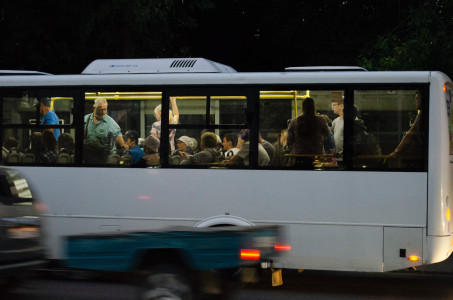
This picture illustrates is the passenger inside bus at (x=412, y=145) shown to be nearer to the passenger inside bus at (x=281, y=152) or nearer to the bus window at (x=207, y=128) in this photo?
the passenger inside bus at (x=281, y=152)

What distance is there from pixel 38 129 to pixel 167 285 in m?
4.39

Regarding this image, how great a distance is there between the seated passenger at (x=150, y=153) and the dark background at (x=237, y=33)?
21.6 ft

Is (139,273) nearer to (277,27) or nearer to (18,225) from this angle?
(18,225)

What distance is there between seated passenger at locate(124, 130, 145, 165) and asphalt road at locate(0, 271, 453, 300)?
5.71 ft

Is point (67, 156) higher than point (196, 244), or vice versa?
point (67, 156)

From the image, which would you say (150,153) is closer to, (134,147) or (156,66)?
(134,147)

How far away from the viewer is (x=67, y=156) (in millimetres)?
10688

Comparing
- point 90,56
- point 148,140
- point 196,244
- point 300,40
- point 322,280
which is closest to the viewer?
point 196,244

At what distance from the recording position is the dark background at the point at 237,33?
15977 millimetres

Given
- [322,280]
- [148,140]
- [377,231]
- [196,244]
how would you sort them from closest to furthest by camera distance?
1. [196,244]
2. [377,231]
3. [148,140]
4. [322,280]

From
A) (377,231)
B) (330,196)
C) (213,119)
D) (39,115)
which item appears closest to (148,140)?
(213,119)

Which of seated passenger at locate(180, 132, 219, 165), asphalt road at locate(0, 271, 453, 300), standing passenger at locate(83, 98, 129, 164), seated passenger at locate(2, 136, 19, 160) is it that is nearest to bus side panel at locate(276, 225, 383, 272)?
asphalt road at locate(0, 271, 453, 300)

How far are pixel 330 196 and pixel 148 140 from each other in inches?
102

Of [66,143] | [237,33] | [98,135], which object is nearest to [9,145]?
[66,143]
